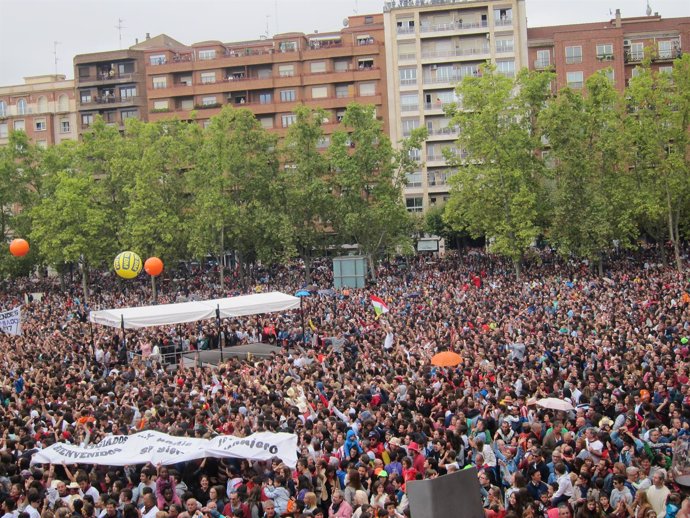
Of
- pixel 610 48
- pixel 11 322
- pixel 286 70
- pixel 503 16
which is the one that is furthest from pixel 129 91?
pixel 11 322

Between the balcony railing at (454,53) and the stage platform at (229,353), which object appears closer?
the stage platform at (229,353)

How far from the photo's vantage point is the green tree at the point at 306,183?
49.1 meters

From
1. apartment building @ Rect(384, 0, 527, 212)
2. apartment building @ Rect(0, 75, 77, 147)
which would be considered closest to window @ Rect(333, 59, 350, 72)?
apartment building @ Rect(384, 0, 527, 212)

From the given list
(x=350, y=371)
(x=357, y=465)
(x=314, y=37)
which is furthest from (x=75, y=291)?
(x=357, y=465)

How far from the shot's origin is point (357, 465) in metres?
11.0

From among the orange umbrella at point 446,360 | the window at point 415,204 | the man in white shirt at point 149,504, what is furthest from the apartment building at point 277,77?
the man in white shirt at point 149,504

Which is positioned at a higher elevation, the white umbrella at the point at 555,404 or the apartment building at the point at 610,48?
the apartment building at the point at 610,48

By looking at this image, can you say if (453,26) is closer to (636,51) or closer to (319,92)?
(319,92)

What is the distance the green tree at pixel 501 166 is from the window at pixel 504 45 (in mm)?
20028

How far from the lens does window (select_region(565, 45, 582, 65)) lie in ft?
207

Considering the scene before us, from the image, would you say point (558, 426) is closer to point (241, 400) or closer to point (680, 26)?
point (241, 400)

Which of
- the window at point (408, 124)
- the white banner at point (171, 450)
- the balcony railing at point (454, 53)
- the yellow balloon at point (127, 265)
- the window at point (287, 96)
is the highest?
the balcony railing at point (454, 53)

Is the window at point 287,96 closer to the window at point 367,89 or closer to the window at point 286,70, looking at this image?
the window at point 286,70

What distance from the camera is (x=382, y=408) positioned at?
47.1 feet
